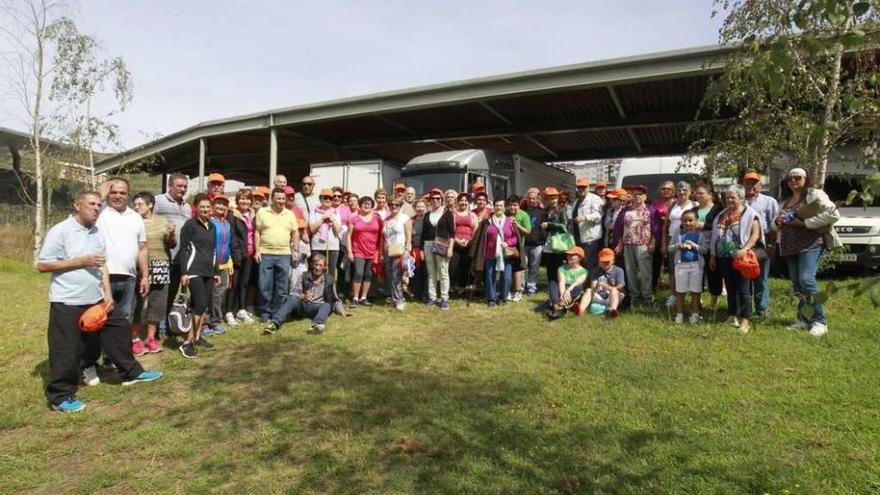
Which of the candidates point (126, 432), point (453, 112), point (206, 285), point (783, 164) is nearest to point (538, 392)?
point (126, 432)

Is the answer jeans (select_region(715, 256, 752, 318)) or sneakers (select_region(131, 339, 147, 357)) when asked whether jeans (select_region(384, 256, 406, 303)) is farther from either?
jeans (select_region(715, 256, 752, 318))

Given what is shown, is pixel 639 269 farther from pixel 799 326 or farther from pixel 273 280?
pixel 273 280

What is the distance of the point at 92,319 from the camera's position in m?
4.22

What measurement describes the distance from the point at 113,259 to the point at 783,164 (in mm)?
9071

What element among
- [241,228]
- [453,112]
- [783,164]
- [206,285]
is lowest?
[206,285]

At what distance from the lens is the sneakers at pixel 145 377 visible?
15.6 ft

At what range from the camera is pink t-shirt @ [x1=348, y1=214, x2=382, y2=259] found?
783 centimetres

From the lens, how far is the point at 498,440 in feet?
11.6

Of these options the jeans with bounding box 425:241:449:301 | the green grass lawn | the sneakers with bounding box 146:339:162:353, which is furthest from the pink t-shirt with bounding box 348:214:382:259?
the sneakers with bounding box 146:339:162:353

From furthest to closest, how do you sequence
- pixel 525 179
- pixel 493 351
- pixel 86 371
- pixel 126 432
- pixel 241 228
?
1. pixel 525 179
2. pixel 241 228
3. pixel 493 351
4. pixel 86 371
5. pixel 126 432

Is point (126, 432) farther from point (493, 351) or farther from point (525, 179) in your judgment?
point (525, 179)

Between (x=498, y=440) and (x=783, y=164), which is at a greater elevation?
(x=783, y=164)

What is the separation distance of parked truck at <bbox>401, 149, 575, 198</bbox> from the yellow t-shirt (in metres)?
5.49

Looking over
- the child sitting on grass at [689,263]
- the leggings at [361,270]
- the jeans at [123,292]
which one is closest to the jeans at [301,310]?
the leggings at [361,270]
